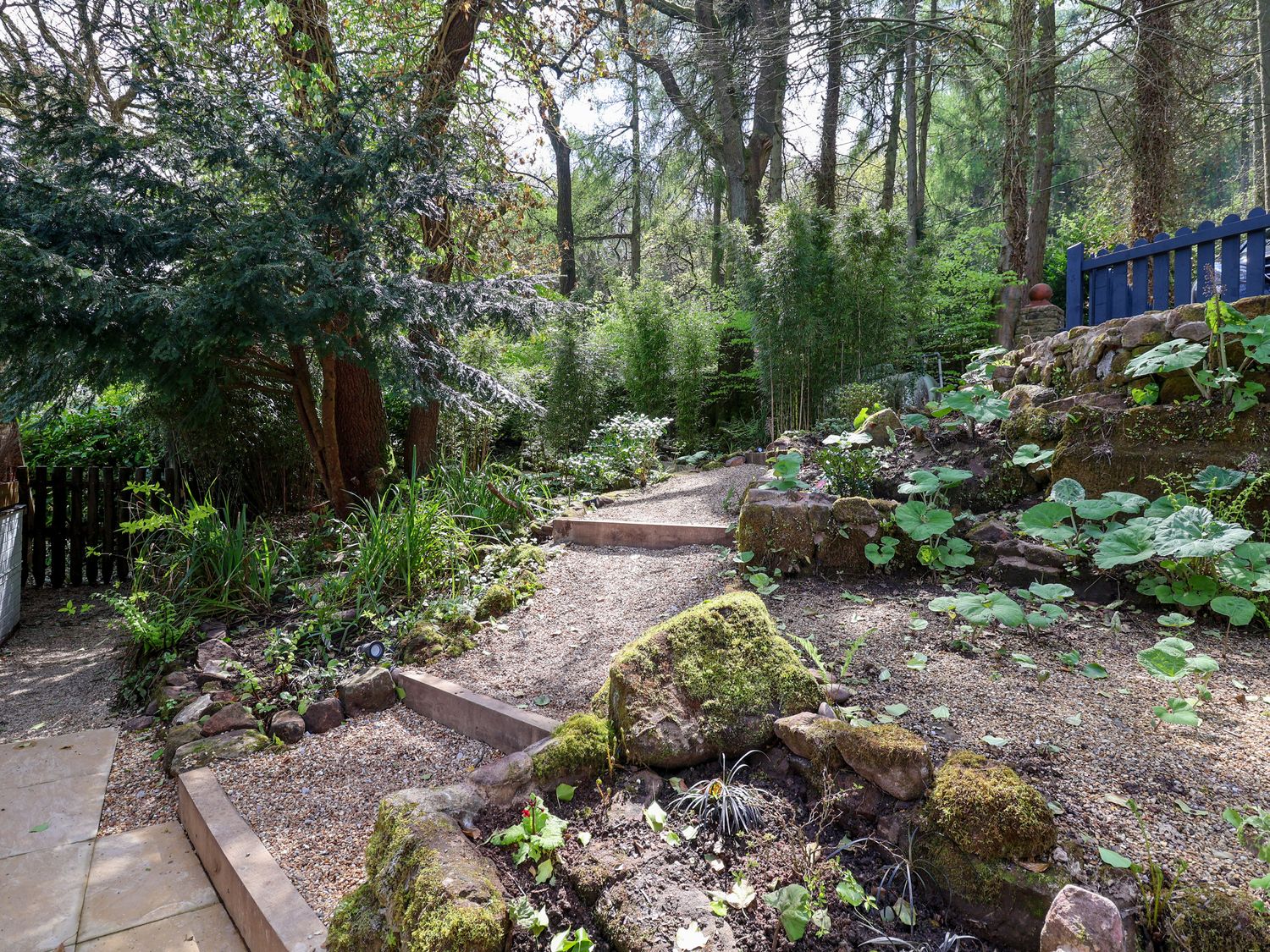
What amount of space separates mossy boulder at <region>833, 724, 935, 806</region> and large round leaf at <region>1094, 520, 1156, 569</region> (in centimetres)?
97

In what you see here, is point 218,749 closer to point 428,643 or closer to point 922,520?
point 428,643

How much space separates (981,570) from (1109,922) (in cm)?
160

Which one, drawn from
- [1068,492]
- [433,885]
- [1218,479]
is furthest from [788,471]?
[433,885]

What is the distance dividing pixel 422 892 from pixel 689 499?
3.65 m

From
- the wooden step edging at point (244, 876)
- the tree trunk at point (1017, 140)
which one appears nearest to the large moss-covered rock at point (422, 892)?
the wooden step edging at point (244, 876)

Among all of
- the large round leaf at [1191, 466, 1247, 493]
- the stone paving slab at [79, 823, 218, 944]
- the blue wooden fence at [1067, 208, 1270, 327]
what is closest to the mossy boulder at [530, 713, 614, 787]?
the stone paving slab at [79, 823, 218, 944]

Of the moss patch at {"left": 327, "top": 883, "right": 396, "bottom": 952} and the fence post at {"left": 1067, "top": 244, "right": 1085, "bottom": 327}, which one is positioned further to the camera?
the fence post at {"left": 1067, "top": 244, "right": 1085, "bottom": 327}

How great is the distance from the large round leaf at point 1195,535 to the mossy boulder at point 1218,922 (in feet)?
3.33

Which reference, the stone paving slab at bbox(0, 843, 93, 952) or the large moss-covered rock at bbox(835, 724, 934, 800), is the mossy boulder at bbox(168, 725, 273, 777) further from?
the large moss-covered rock at bbox(835, 724, 934, 800)

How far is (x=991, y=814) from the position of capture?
125 centimetres

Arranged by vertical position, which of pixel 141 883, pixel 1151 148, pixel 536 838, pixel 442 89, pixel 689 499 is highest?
pixel 442 89

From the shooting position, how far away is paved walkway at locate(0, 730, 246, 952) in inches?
64.5

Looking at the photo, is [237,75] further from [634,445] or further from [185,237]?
[634,445]

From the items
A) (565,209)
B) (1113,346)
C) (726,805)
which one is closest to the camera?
(726,805)
